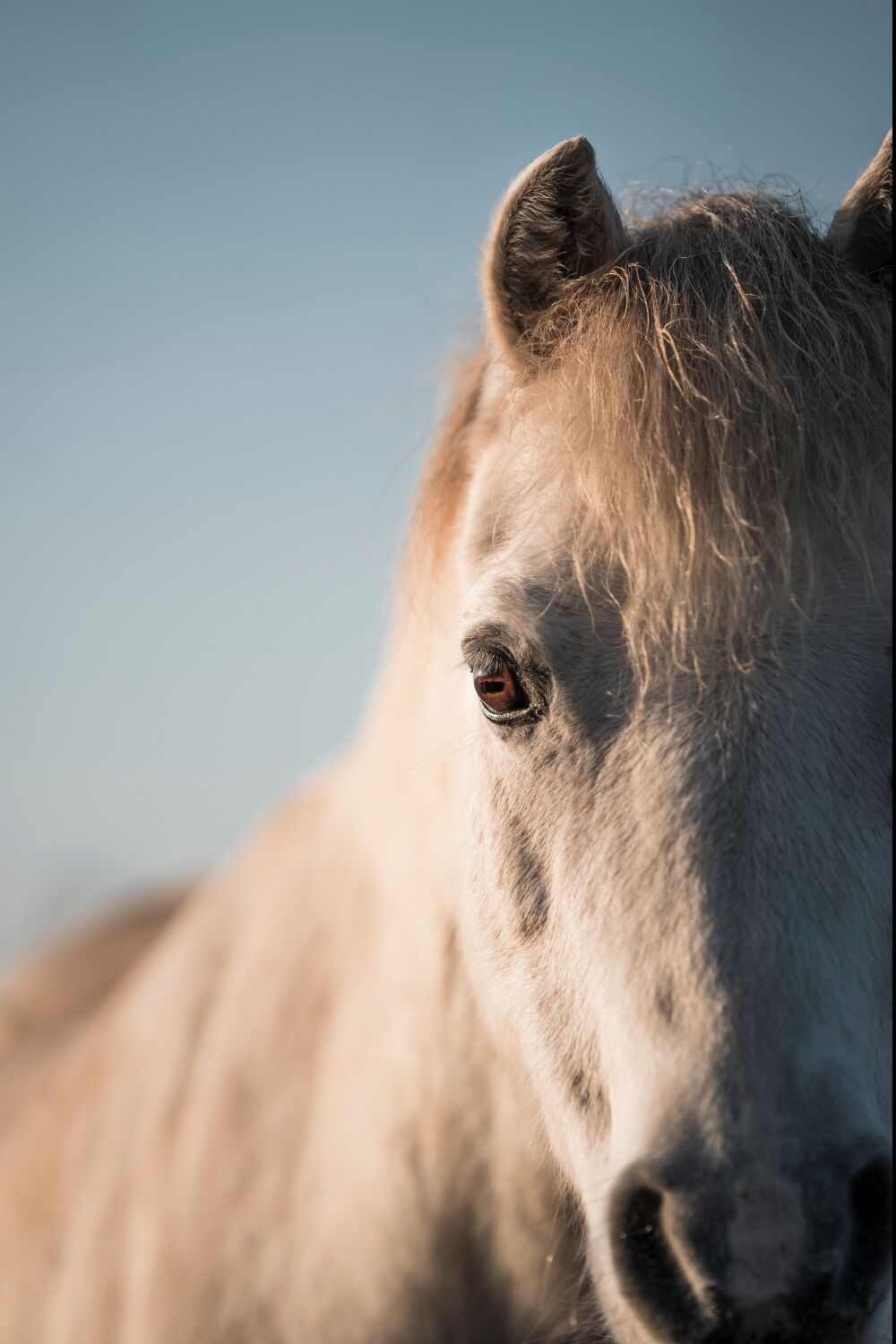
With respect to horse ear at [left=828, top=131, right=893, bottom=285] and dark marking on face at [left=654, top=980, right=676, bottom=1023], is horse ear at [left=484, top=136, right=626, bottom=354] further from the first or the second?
dark marking on face at [left=654, top=980, right=676, bottom=1023]

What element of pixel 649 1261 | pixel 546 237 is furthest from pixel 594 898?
pixel 546 237

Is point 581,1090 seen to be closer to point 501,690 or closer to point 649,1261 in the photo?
point 649,1261

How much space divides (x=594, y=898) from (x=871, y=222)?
47.4 inches

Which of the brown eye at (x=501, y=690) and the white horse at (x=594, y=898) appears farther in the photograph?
the brown eye at (x=501, y=690)

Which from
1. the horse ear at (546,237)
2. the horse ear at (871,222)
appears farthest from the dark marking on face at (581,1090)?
the horse ear at (871,222)

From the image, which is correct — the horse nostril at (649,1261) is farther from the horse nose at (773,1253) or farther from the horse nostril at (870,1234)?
the horse nostril at (870,1234)

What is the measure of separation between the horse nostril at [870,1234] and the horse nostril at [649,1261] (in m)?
0.19

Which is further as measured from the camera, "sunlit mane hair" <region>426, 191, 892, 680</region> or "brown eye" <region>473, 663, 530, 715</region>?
"brown eye" <region>473, 663, 530, 715</region>

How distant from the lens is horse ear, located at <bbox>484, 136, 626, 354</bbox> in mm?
1723

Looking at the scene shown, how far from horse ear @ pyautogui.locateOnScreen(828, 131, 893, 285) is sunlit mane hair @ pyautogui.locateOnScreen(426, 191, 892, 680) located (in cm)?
4

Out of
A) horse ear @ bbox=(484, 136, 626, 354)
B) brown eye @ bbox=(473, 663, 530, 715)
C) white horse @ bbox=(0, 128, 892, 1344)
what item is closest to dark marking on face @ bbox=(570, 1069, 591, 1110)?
white horse @ bbox=(0, 128, 892, 1344)

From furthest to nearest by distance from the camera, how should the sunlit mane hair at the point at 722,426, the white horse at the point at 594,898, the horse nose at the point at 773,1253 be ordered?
the sunlit mane hair at the point at 722,426, the white horse at the point at 594,898, the horse nose at the point at 773,1253

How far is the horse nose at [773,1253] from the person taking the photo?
3.76 ft

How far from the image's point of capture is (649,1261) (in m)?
1.27
